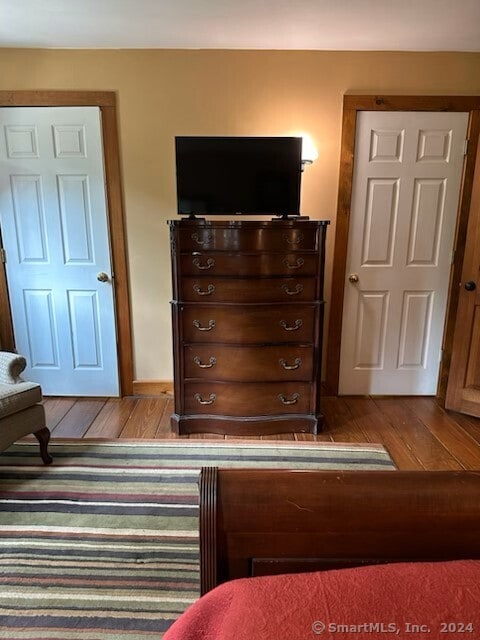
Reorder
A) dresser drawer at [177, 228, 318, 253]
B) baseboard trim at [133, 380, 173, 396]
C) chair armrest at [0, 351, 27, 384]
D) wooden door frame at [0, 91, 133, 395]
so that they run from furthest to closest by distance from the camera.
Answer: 1. baseboard trim at [133, 380, 173, 396]
2. wooden door frame at [0, 91, 133, 395]
3. dresser drawer at [177, 228, 318, 253]
4. chair armrest at [0, 351, 27, 384]

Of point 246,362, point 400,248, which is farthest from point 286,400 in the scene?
point 400,248

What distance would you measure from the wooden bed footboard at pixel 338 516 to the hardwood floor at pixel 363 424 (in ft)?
4.98

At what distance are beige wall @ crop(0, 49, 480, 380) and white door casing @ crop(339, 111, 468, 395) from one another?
22cm

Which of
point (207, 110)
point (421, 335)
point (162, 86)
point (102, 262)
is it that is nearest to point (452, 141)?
point (421, 335)

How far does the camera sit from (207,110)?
104 inches

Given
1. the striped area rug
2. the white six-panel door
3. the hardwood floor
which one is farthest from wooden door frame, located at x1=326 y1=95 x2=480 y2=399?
the white six-panel door

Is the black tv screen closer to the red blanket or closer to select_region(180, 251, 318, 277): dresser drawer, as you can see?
select_region(180, 251, 318, 277): dresser drawer

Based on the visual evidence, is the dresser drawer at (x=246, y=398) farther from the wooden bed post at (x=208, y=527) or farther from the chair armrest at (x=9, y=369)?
the wooden bed post at (x=208, y=527)

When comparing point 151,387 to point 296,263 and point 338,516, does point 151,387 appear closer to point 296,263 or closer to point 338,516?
point 296,263

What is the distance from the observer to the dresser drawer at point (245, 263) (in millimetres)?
2301

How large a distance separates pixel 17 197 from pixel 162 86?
1.25 metres

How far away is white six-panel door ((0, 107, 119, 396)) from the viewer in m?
2.67

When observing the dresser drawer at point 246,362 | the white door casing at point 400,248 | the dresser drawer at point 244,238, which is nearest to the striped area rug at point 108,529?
the dresser drawer at point 246,362

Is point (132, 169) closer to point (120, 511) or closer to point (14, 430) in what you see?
point (14, 430)
